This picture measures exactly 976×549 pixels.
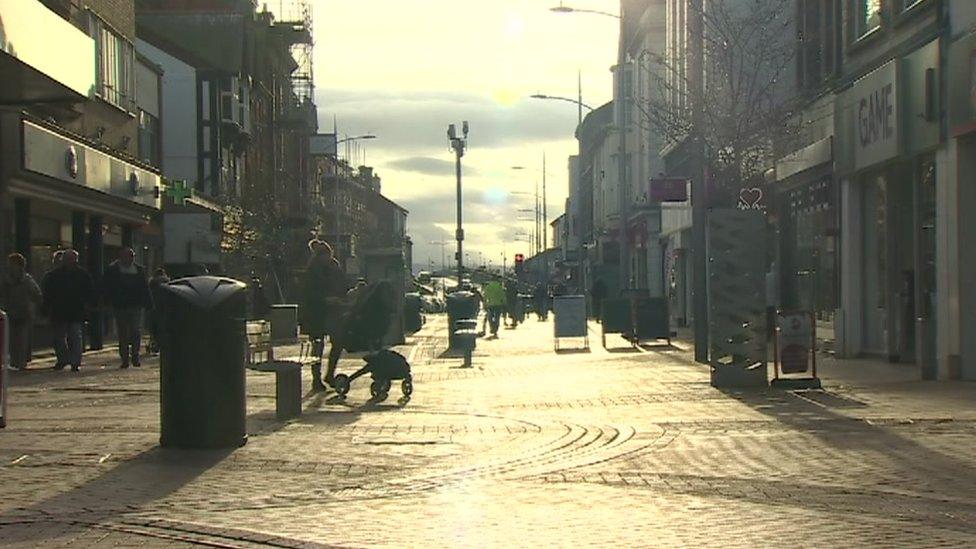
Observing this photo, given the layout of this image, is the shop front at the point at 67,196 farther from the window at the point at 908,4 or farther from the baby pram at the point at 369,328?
the window at the point at 908,4

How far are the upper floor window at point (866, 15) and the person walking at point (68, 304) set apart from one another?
41.3 ft

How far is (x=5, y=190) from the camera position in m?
26.3

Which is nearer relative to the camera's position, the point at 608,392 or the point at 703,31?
the point at 608,392

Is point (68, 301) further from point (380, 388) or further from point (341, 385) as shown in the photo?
point (380, 388)

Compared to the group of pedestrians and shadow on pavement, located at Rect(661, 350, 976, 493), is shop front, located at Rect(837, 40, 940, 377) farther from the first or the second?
the group of pedestrians

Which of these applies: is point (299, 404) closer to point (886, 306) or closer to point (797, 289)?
point (886, 306)

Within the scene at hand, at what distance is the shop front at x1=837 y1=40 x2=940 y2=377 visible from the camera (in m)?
20.0

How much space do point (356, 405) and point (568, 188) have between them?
464ft

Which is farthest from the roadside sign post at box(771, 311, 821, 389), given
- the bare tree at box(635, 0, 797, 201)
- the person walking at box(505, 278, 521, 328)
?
the person walking at box(505, 278, 521, 328)

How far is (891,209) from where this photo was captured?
907 inches

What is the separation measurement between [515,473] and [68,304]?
521 inches

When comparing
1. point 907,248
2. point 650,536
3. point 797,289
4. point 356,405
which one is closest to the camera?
point 650,536

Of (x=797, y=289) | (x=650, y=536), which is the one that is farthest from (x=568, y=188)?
(x=650, y=536)

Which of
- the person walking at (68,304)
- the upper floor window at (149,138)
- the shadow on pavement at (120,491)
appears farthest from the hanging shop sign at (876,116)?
the upper floor window at (149,138)
